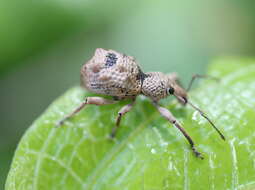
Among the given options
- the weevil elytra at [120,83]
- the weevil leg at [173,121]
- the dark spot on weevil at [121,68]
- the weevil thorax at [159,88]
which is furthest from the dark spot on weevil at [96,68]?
the weevil leg at [173,121]

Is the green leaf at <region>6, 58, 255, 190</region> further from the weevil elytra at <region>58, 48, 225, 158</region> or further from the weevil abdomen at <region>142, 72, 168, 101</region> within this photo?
the weevil abdomen at <region>142, 72, 168, 101</region>

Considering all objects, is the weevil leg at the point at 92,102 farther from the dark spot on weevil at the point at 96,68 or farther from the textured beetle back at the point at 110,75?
the dark spot on weevil at the point at 96,68

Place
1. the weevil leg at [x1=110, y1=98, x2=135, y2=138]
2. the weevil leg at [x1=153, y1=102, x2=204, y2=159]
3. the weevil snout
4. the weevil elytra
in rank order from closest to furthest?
the weevil leg at [x1=153, y1=102, x2=204, y2=159]
the weevil leg at [x1=110, y1=98, x2=135, y2=138]
the weevil snout
the weevil elytra

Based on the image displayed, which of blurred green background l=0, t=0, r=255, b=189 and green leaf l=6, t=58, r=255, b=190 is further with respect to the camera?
blurred green background l=0, t=0, r=255, b=189

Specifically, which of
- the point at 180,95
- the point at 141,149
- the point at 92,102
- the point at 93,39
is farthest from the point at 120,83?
the point at 93,39

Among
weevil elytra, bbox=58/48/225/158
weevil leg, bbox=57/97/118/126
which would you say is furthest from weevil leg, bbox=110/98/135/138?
weevil leg, bbox=57/97/118/126

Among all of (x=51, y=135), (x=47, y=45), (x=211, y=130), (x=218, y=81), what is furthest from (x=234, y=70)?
(x=47, y=45)
